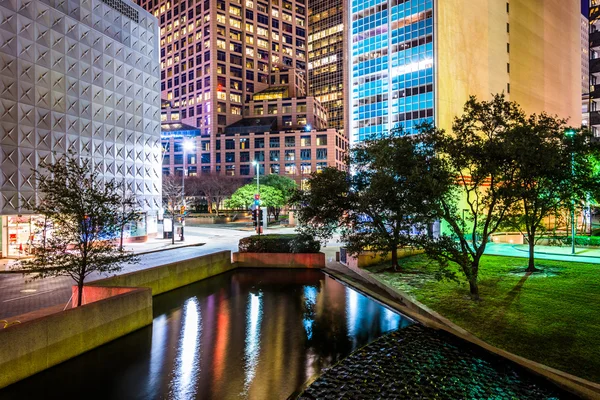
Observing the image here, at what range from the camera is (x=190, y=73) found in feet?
449

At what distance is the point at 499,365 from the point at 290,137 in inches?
4210

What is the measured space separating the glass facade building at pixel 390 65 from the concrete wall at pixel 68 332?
51.6 meters

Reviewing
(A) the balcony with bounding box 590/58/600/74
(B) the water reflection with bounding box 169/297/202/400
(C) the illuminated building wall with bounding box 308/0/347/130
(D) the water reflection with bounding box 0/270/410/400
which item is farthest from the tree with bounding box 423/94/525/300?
(C) the illuminated building wall with bounding box 308/0/347/130

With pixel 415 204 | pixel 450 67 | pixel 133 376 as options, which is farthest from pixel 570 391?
pixel 450 67

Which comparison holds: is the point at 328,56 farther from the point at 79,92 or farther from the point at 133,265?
the point at 133,265

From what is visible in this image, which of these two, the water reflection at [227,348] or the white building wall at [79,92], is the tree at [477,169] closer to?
the water reflection at [227,348]

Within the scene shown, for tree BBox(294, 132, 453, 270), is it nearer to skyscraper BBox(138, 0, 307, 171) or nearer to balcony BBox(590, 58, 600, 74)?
balcony BBox(590, 58, 600, 74)

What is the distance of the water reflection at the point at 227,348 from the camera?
26.7 feet

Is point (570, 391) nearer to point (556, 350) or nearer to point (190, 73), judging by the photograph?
point (556, 350)

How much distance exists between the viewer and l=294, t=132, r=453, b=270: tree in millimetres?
14031

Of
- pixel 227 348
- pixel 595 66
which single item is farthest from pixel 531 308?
pixel 595 66

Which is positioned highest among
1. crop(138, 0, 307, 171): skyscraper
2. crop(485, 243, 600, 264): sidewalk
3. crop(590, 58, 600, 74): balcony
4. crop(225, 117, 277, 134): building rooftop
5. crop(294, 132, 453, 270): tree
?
crop(138, 0, 307, 171): skyscraper

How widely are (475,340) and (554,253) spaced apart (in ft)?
64.9

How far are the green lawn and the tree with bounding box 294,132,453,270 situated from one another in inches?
87.2
